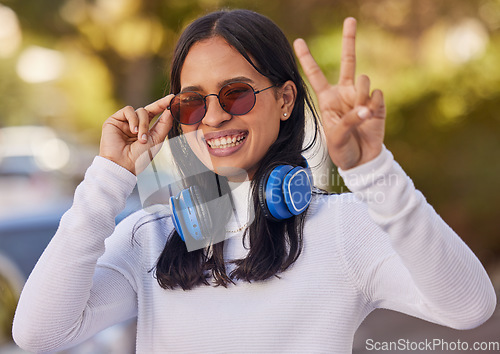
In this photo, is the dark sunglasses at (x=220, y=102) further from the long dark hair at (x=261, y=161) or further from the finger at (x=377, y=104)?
the finger at (x=377, y=104)

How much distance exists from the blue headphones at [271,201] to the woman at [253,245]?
0.06m

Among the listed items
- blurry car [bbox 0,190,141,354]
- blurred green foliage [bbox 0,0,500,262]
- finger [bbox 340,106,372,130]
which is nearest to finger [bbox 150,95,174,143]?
finger [bbox 340,106,372,130]

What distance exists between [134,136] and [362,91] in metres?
0.78

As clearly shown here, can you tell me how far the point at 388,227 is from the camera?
54.5 inches

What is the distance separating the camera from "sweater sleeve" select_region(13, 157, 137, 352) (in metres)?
1.64

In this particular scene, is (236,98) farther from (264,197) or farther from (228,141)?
(264,197)

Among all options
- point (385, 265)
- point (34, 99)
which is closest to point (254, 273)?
point (385, 265)

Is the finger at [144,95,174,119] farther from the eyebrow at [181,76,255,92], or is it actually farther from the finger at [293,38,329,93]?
the finger at [293,38,329,93]

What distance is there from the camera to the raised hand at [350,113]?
53.8 inches

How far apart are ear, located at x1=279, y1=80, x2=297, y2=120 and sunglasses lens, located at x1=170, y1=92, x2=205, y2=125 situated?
0.28 m

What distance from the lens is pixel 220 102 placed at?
181cm

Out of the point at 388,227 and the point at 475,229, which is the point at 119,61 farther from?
the point at 388,227

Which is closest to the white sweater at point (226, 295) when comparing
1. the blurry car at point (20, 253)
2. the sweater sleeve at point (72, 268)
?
the sweater sleeve at point (72, 268)

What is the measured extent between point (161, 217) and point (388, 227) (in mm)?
854
